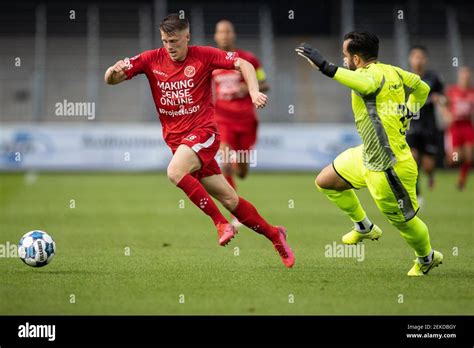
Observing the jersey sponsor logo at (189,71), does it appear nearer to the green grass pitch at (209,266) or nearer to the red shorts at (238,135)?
the green grass pitch at (209,266)

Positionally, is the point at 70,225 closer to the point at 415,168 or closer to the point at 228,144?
the point at 228,144

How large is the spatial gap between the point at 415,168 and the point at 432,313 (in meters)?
1.92

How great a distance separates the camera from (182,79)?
8117 millimetres

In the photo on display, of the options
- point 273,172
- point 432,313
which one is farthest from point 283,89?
point 432,313

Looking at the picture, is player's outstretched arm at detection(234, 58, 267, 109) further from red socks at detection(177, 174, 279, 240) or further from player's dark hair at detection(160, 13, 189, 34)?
red socks at detection(177, 174, 279, 240)

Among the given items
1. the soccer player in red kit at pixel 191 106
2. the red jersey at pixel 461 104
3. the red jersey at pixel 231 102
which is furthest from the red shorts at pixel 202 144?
the red jersey at pixel 461 104

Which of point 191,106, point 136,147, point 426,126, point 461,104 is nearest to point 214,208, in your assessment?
point 191,106

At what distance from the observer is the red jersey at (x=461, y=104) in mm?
19812

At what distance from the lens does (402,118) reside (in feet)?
25.2

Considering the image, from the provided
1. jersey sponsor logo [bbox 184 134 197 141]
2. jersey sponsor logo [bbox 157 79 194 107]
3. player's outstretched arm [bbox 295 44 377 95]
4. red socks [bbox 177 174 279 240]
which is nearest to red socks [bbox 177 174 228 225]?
red socks [bbox 177 174 279 240]

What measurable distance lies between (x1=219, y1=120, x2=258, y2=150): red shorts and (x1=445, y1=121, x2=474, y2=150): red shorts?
311 inches

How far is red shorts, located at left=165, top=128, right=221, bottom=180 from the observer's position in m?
8.10

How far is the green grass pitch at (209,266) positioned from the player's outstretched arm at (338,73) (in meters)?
1.71

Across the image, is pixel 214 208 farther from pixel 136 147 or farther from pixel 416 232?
pixel 136 147
